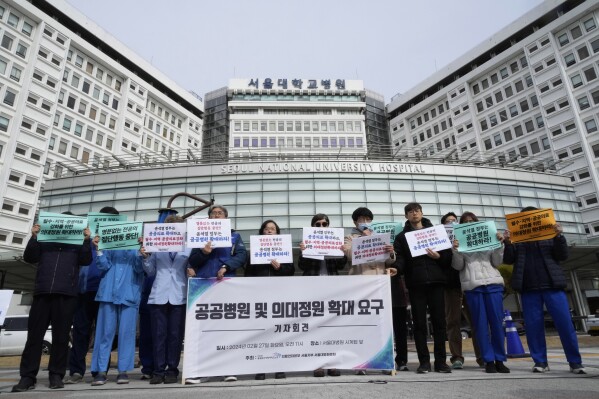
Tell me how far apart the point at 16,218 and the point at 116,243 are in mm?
44266

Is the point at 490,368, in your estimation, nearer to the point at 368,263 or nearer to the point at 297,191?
the point at 368,263

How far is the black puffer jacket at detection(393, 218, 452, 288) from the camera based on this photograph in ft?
18.6

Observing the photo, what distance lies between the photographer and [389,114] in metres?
77.8

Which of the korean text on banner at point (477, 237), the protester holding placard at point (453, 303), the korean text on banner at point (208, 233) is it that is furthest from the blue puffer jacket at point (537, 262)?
the korean text on banner at point (208, 233)

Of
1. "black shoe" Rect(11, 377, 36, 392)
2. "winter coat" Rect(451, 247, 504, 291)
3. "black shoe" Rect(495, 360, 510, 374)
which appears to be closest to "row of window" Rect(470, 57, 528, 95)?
"winter coat" Rect(451, 247, 504, 291)

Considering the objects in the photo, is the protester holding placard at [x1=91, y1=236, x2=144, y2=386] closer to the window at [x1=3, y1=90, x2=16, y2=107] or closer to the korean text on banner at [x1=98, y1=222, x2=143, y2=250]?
the korean text on banner at [x1=98, y1=222, x2=143, y2=250]

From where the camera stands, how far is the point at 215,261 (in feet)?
18.9

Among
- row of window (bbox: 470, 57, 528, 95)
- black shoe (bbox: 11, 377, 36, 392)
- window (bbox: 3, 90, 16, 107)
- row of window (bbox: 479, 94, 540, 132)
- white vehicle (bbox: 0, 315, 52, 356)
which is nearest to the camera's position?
black shoe (bbox: 11, 377, 36, 392)

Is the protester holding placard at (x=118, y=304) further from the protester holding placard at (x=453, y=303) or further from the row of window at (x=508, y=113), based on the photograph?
the row of window at (x=508, y=113)

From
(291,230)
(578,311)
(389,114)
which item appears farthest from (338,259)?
(389,114)

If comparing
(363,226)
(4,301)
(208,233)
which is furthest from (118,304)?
(363,226)

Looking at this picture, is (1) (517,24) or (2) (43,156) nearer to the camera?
(2) (43,156)

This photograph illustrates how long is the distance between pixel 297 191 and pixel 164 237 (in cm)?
2656

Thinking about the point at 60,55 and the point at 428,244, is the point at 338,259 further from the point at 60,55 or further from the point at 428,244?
the point at 60,55
